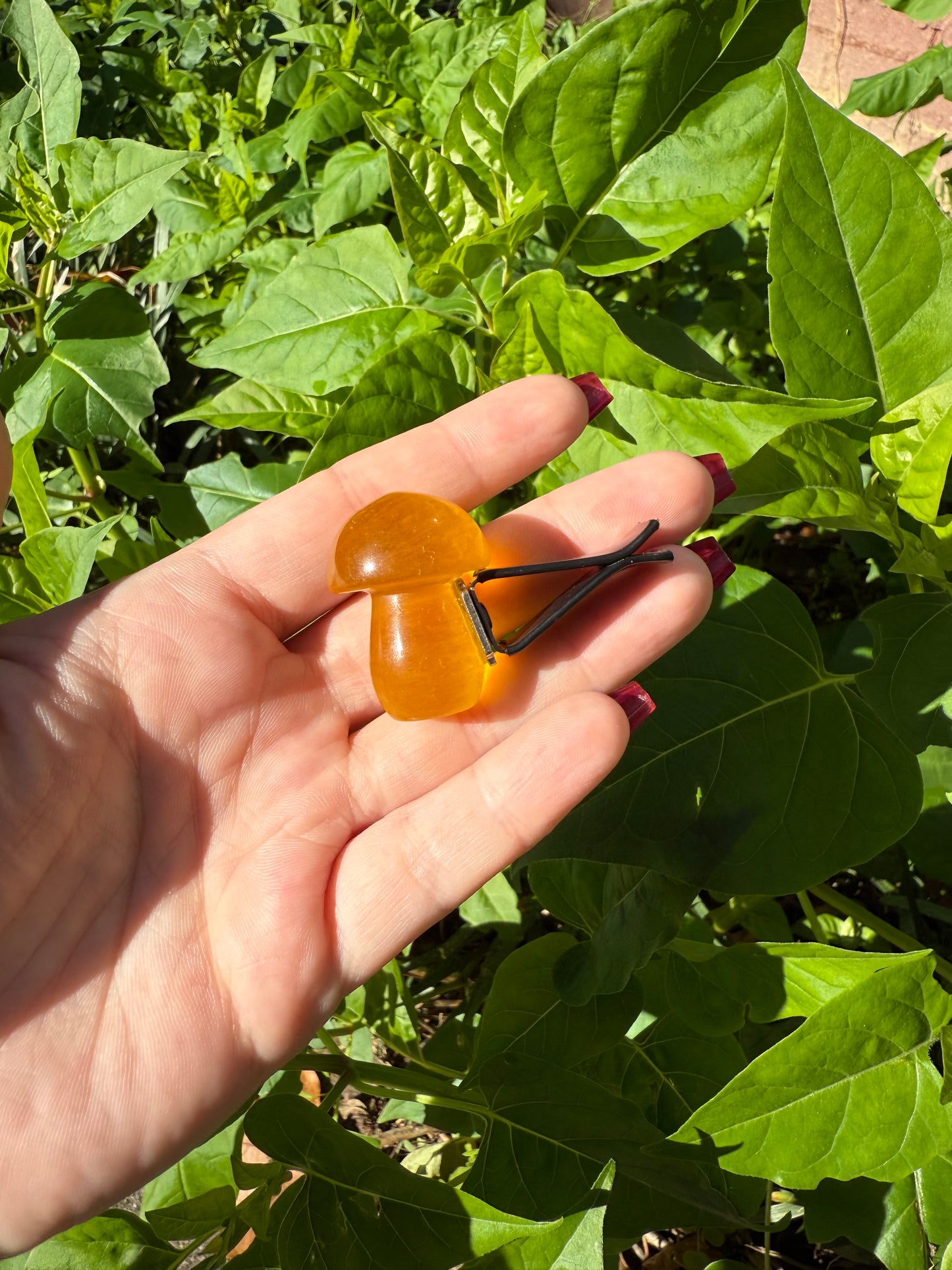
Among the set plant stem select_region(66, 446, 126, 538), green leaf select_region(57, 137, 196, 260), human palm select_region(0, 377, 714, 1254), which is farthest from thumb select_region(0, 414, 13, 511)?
plant stem select_region(66, 446, 126, 538)

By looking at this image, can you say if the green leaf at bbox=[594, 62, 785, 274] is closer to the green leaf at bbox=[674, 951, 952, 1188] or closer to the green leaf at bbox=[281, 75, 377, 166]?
the green leaf at bbox=[281, 75, 377, 166]

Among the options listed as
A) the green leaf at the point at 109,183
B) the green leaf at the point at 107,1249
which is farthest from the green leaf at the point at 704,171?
the green leaf at the point at 107,1249

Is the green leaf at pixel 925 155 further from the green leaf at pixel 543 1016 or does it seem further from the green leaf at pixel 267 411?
the green leaf at pixel 543 1016

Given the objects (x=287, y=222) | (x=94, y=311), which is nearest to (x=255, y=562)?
(x=94, y=311)

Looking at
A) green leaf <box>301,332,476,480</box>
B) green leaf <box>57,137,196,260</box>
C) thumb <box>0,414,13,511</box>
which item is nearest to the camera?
thumb <box>0,414,13,511</box>

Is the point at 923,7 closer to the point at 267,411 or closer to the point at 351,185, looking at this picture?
the point at 351,185

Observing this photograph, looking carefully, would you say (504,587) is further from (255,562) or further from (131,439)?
(131,439)
